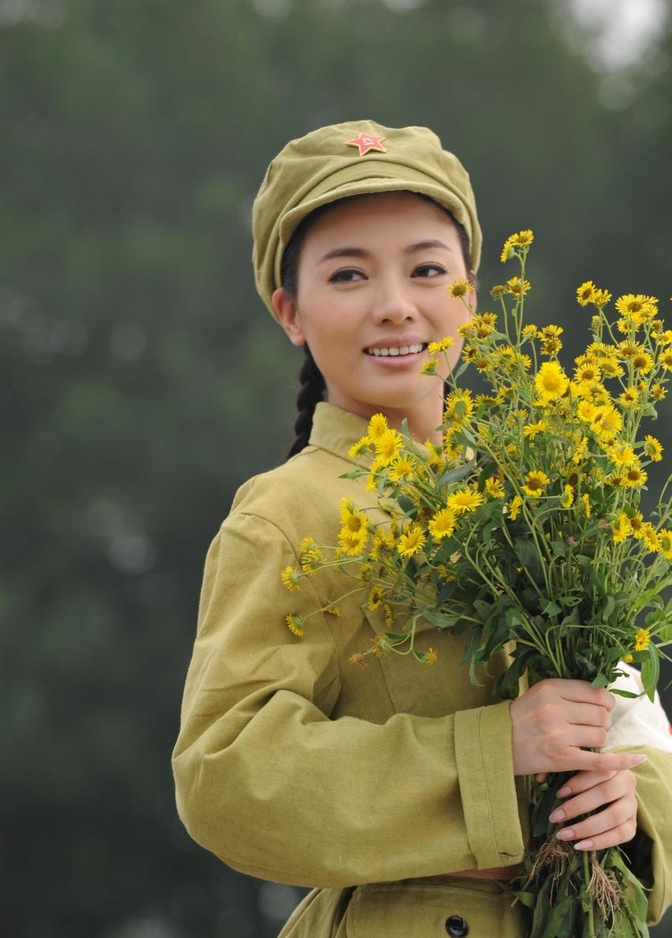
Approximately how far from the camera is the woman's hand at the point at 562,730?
6.49 feet

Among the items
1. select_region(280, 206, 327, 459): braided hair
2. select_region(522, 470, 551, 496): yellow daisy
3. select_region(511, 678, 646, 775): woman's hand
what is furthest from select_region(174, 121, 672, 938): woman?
select_region(522, 470, 551, 496): yellow daisy

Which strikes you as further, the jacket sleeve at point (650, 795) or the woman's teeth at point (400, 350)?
the woman's teeth at point (400, 350)

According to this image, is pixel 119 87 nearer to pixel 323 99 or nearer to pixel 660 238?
pixel 323 99

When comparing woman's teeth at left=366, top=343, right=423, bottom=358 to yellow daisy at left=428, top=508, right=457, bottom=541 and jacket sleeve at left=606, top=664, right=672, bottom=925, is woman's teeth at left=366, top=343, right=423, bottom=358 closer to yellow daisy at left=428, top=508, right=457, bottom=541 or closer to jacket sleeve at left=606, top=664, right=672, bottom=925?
yellow daisy at left=428, top=508, right=457, bottom=541

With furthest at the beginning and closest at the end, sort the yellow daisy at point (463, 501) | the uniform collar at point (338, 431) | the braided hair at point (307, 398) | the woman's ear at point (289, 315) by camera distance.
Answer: the braided hair at point (307, 398) < the woman's ear at point (289, 315) < the uniform collar at point (338, 431) < the yellow daisy at point (463, 501)

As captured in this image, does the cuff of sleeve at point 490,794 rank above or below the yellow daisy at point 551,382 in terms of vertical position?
below

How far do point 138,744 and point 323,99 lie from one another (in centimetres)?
525

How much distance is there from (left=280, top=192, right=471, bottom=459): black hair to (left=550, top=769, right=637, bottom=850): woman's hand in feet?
2.59

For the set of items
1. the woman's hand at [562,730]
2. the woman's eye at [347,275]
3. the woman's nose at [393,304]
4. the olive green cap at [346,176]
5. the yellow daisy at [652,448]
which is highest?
the olive green cap at [346,176]

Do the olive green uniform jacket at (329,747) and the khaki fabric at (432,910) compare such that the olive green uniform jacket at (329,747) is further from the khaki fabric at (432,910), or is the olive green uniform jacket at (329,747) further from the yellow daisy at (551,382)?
the yellow daisy at (551,382)

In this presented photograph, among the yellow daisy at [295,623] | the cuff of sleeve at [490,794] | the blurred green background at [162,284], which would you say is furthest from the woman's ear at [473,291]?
the blurred green background at [162,284]

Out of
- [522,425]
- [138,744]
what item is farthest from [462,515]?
[138,744]

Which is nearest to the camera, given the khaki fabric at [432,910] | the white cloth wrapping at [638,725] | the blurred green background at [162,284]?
the khaki fabric at [432,910]

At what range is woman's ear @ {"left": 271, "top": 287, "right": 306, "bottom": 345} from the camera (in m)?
2.48
